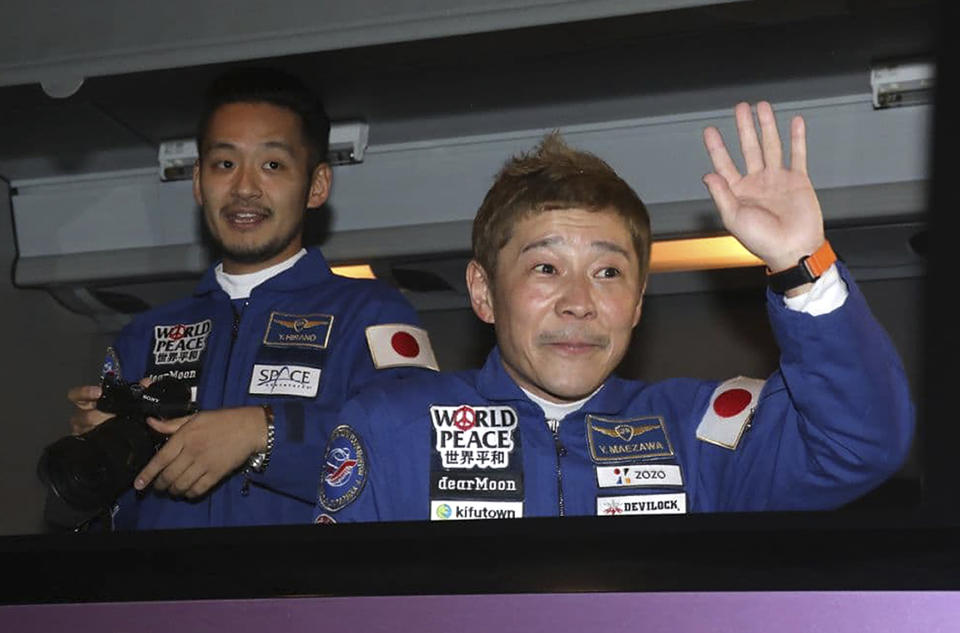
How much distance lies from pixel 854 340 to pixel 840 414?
114 mm

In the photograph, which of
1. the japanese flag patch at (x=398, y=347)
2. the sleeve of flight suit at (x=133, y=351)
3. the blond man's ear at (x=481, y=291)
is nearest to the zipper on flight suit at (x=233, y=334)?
the sleeve of flight suit at (x=133, y=351)

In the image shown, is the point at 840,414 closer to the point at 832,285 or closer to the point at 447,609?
the point at 832,285

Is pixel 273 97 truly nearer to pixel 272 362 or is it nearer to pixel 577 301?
pixel 272 362

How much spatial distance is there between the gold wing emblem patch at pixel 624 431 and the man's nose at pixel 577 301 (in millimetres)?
168

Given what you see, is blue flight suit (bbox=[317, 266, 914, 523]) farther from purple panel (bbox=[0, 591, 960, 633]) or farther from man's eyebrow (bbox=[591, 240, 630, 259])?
purple panel (bbox=[0, 591, 960, 633])

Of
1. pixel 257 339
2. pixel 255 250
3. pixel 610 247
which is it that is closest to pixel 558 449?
pixel 610 247

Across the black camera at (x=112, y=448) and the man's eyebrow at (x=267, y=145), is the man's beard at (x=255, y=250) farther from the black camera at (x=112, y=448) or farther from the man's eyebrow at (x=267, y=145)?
the black camera at (x=112, y=448)

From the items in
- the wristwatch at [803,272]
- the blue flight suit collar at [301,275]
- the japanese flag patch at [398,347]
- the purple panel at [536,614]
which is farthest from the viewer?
the blue flight suit collar at [301,275]

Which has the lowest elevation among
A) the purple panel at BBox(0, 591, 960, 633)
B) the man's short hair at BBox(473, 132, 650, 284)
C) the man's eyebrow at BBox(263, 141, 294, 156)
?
the purple panel at BBox(0, 591, 960, 633)

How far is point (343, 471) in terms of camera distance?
203 centimetres

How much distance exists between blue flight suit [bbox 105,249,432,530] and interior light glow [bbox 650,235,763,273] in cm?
90

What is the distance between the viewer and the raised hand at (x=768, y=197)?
1.76 m

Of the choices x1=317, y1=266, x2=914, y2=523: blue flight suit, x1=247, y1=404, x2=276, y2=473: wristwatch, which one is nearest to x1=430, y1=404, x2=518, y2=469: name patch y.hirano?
x1=317, y1=266, x2=914, y2=523: blue flight suit

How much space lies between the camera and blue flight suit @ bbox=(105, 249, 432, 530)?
2.45m
